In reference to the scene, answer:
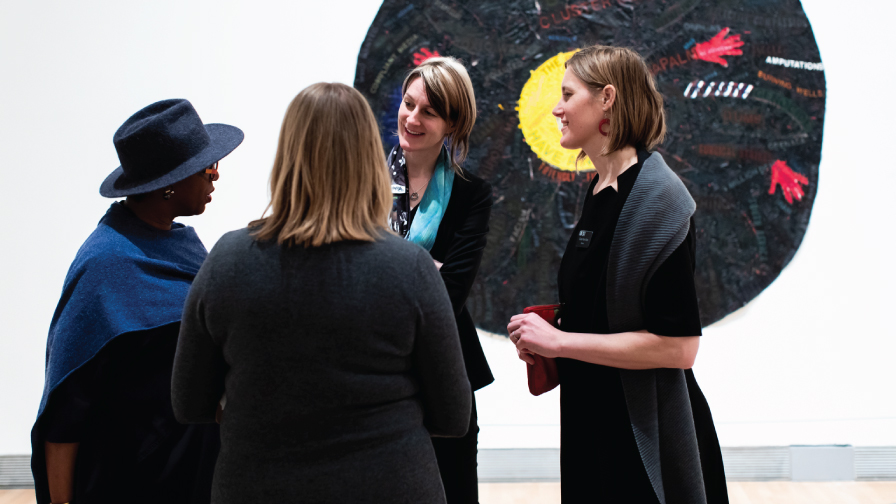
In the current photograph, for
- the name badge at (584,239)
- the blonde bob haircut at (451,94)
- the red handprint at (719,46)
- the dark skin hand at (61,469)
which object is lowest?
the dark skin hand at (61,469)

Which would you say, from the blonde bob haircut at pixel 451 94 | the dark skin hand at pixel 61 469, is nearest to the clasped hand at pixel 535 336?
the blonde bob haircut at pixel 451 94

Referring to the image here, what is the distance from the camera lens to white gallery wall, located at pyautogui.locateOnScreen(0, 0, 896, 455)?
8.41ft

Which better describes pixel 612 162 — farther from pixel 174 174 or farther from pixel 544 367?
pixel 174 174

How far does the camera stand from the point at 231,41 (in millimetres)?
2562

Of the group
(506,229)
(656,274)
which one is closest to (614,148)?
(656,274)

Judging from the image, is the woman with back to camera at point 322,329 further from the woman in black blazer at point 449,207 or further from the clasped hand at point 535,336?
the woman in black blazer at point 449,207

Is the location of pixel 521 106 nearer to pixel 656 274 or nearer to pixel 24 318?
pixel 656 274

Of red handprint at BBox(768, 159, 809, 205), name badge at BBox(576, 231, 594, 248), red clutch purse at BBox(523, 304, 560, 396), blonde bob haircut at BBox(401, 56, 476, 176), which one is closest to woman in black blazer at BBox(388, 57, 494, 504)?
blonde bob haircut at BBox(401, 56, 476, 176)

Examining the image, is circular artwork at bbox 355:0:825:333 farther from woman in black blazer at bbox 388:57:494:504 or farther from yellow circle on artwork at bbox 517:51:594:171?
woman in black blazer at bbox 388:57:494:504

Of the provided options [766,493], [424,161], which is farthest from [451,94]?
[766,493]

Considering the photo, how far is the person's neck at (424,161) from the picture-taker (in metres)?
1.61

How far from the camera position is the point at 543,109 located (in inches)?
101

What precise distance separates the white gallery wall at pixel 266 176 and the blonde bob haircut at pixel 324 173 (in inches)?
66.8

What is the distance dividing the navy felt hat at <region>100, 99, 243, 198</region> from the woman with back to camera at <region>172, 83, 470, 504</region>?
0.49 m
